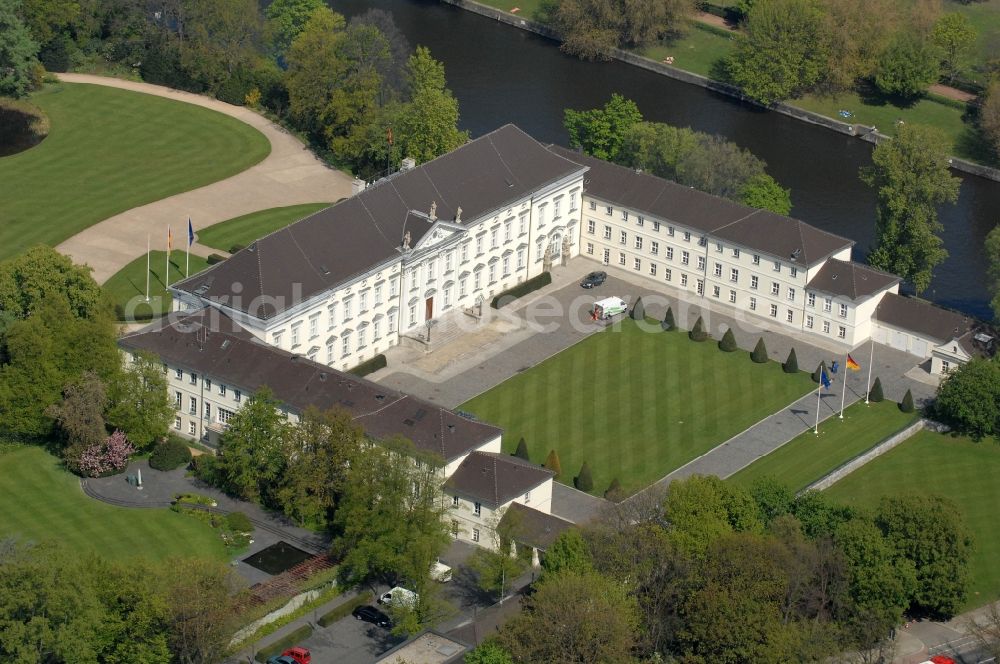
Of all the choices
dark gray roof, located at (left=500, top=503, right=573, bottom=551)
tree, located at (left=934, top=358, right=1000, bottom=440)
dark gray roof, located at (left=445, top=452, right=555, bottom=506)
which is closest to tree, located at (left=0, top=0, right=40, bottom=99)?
dark gray roof, located at (left=445, top=452, right=555, bottom=506)

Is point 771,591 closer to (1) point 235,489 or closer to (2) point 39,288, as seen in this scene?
(1) point 235,489

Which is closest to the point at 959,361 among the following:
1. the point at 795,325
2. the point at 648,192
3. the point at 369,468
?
the point at 795,325

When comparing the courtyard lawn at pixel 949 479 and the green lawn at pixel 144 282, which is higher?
the green lawn at pixel 144 282

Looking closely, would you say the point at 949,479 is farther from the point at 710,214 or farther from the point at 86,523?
the point at 86,523

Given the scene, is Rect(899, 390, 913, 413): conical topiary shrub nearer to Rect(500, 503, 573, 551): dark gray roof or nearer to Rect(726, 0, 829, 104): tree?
Rect(500, 503, 573, 551): dark gray roof

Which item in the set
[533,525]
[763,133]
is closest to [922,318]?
[533,525]

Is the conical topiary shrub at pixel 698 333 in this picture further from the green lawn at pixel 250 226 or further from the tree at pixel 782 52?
the tree at pixel 782 52

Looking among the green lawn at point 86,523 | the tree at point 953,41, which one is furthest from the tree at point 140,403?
the tree at point 953,41
